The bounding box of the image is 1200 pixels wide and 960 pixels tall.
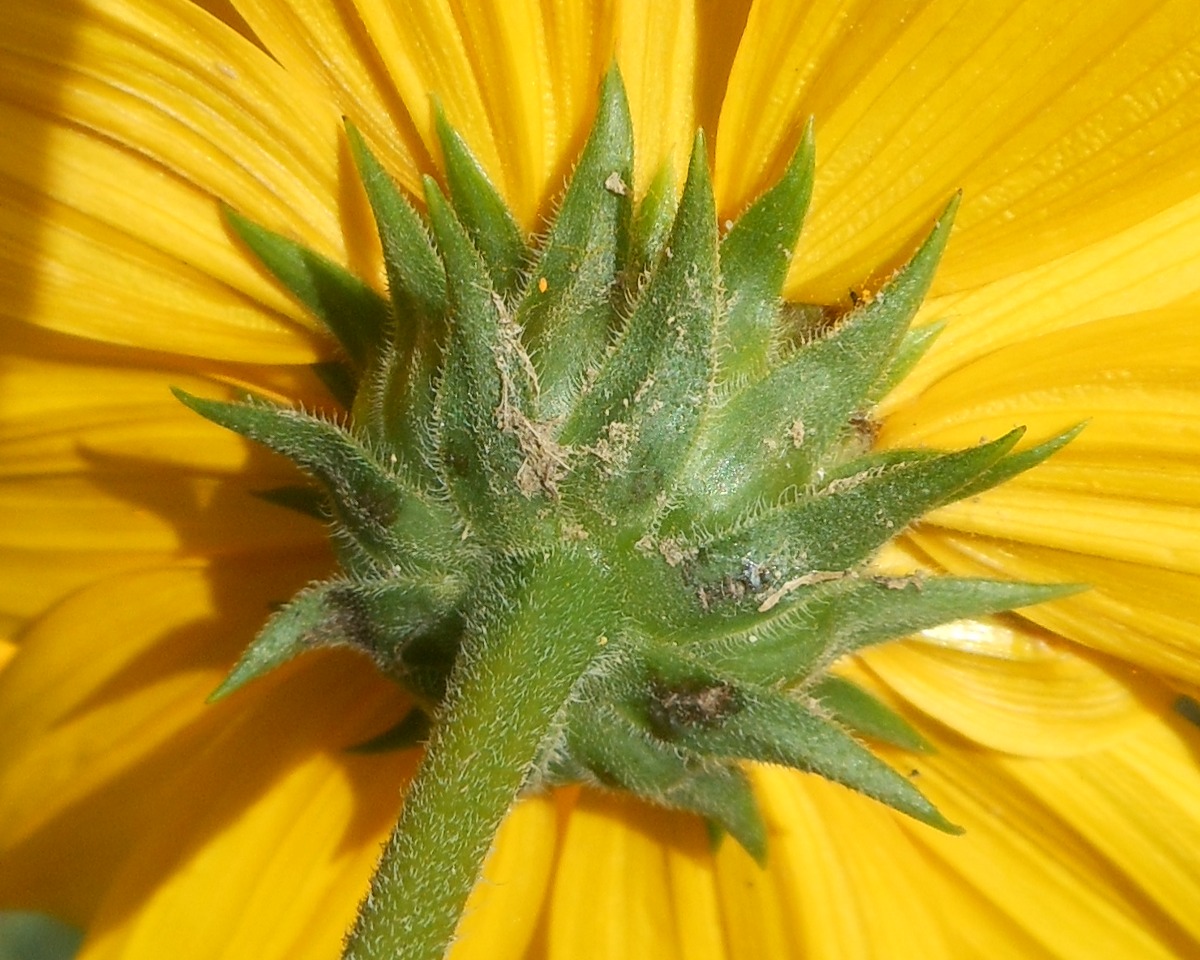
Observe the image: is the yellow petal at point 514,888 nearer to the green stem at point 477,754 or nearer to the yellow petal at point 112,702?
the yellow petal at point 112,702

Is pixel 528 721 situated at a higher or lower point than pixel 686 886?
higher

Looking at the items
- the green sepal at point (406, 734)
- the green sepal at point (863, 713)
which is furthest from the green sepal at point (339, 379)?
the green sepal at point (863, 713)

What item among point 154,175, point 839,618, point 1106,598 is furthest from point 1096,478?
point 154,175

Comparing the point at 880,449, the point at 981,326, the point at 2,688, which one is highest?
the point at 981,326

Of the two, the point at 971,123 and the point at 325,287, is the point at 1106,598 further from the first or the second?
the point at 325,287

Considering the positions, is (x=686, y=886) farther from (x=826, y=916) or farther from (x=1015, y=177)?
(x=1015, y=177)

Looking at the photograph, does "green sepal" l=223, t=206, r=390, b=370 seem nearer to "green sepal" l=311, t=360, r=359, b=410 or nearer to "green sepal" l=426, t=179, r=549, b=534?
"green sepal" l=311, t=360, r=359, b=410

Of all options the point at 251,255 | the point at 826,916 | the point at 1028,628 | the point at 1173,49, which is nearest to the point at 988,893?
the point at 826,916
